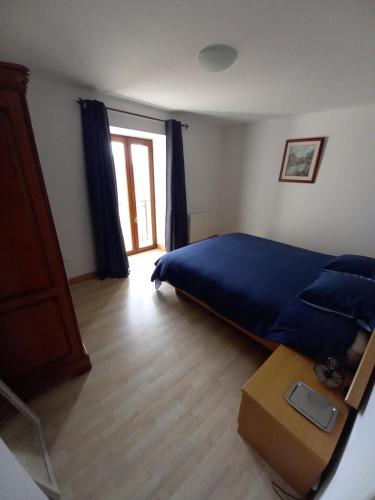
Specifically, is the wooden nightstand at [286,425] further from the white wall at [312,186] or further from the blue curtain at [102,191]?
the white wall at [312,186]

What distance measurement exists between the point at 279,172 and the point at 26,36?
3.35 metres

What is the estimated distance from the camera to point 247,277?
1.88 metres

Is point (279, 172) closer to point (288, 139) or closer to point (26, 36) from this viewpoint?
point (288, 139)

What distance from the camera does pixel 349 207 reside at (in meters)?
2.78

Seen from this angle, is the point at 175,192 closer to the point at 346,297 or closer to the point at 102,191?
the point at 102,191

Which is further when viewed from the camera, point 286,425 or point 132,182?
point 132,182

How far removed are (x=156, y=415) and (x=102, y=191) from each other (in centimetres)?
239

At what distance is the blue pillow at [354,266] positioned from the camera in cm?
182

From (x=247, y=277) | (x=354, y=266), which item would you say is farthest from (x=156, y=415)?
(x=354, y=266)

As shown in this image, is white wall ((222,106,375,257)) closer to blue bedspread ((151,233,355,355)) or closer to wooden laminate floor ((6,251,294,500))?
blue bedspread ((151,233,355,355))

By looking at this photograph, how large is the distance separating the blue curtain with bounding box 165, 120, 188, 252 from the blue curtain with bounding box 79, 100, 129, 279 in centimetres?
97

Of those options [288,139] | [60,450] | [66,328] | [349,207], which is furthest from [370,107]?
[60,450]

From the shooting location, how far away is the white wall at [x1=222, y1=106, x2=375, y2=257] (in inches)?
103

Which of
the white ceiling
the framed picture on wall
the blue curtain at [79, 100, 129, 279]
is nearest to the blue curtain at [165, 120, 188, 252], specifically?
the white ceiling
